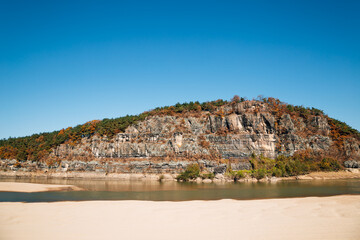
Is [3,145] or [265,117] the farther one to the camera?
[3,145]

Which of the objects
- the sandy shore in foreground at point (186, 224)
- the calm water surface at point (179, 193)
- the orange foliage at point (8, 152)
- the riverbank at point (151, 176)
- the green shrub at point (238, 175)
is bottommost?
the riverbank at point (151, 176)

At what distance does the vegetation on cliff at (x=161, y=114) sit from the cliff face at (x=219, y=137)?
4.71 feet

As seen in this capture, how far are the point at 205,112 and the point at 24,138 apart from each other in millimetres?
103132

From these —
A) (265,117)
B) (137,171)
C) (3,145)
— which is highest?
(265,117)

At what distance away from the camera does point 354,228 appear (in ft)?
43.8

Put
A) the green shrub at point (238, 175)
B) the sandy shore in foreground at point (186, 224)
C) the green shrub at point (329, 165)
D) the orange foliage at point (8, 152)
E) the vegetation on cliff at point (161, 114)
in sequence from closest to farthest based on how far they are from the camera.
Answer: the sandy shore in foreground at point (186, 224), the green shrub at point (238, 175), the green shrub at point (329, 165), the vegetation on cliff at point (161, 114), the orange foliage at point (8, 152)

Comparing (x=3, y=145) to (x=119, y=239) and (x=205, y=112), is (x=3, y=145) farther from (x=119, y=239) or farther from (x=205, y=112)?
(x=119, y=239)

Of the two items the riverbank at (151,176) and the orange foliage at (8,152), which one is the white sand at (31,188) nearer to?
the riverbank at (151,176)

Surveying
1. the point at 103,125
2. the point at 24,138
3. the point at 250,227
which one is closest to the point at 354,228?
the point at 250,227

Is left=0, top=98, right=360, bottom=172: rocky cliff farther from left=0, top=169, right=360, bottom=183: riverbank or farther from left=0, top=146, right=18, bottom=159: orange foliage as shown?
left=0, top=169, right=360, bottom=183: riverbank

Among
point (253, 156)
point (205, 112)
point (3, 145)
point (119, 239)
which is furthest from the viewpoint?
point (3, 145)

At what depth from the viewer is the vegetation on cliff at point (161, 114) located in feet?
341

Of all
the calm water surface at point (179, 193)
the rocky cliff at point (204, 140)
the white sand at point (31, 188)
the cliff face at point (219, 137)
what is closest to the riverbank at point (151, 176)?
the rocky cliff at point (204, 140)

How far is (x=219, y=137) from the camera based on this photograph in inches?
3890
